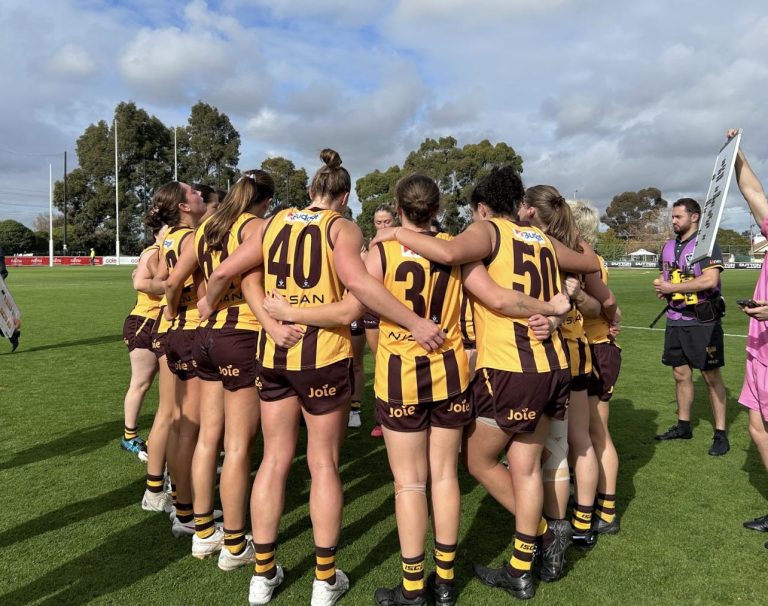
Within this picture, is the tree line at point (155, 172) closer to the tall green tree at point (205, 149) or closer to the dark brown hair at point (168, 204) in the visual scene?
the tall green tree at point (205, 149)

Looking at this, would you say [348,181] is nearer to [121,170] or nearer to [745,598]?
[745,598]

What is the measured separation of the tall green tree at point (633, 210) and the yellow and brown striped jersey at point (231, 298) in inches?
4146

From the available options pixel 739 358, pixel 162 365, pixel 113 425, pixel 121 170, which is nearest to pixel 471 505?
pixel 162 365

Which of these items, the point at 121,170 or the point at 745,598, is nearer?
the point at 745,598

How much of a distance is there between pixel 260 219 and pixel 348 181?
621mm

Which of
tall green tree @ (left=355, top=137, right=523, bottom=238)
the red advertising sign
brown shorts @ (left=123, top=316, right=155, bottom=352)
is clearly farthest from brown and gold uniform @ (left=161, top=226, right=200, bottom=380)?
the red advertising sign

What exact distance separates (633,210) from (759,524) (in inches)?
4393

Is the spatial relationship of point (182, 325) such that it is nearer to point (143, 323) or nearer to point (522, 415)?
point (143, 323)

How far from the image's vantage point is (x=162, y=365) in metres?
3.92

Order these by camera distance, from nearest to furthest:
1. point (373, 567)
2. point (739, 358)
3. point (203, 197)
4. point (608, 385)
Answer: point (373, 567), point (608, 385), point (203, 197), point (739, 358)

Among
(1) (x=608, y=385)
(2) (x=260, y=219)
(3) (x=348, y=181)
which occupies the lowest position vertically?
(1) (x=608, y=385)

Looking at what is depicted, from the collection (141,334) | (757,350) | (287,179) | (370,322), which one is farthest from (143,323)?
(287,179)

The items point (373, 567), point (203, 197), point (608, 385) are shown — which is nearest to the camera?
point (373, 567)

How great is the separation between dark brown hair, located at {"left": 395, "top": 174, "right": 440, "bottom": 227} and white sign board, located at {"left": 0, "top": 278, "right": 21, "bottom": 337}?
476 centimetres
